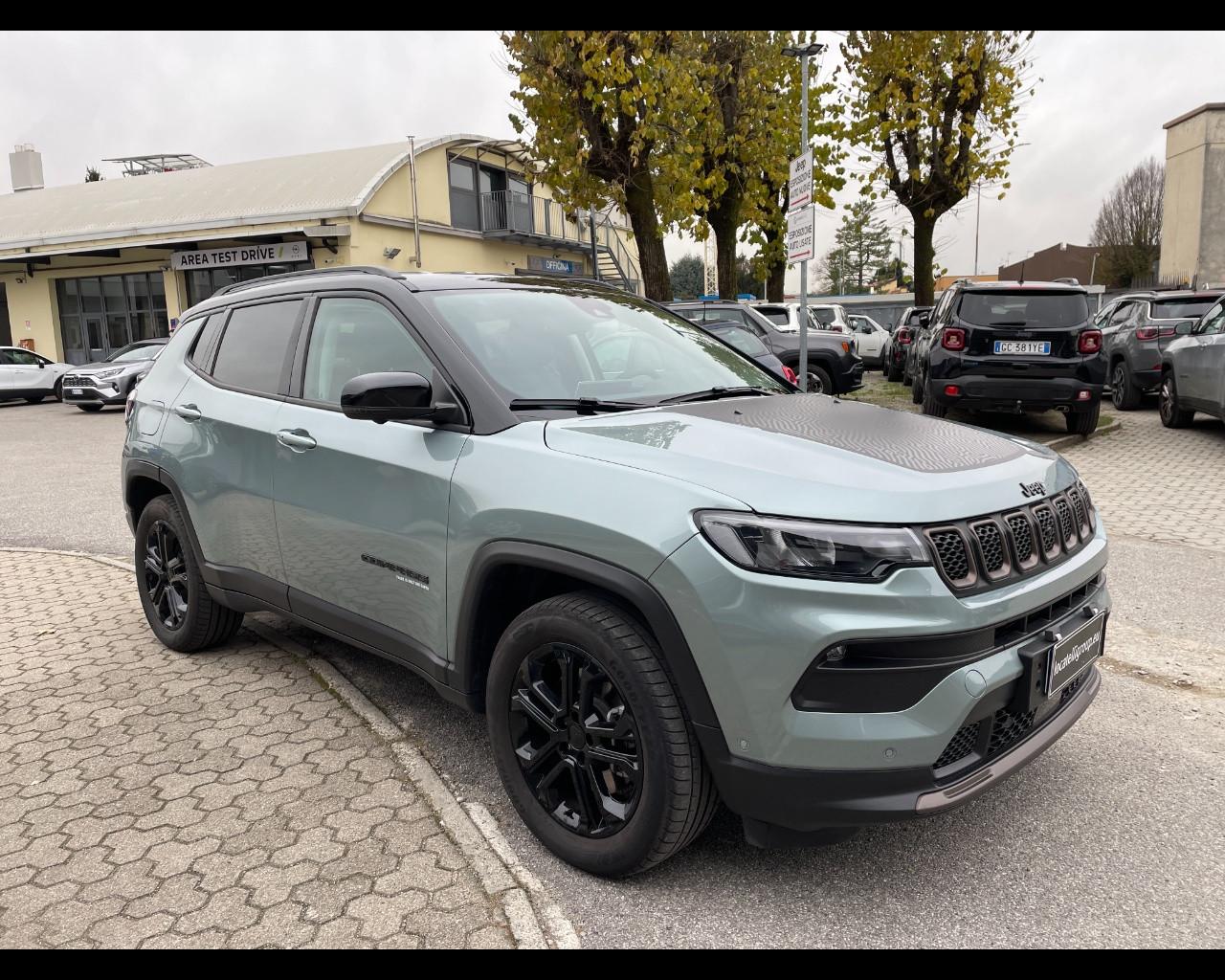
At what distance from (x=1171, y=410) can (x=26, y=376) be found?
2396cm

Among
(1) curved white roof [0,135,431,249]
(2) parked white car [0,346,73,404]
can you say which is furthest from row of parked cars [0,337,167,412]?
(1) curved white roof [0,135,431,249]

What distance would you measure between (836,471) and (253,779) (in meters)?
2.26

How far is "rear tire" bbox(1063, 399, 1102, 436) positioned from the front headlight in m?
9.37

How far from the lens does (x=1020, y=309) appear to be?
10.0 meters

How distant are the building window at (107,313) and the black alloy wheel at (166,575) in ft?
92.0

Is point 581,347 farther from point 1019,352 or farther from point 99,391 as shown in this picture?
point 99,391

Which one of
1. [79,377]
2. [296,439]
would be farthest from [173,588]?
[79,377]

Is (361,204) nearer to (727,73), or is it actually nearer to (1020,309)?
(727,73)

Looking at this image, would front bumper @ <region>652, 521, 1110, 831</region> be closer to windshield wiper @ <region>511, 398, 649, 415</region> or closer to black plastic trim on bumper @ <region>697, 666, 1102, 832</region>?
black plastic trim on bumper @ <region>697, 666, 1102, 832</region>

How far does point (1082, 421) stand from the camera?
1060cm

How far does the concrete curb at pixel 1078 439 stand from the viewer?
33.6ft
